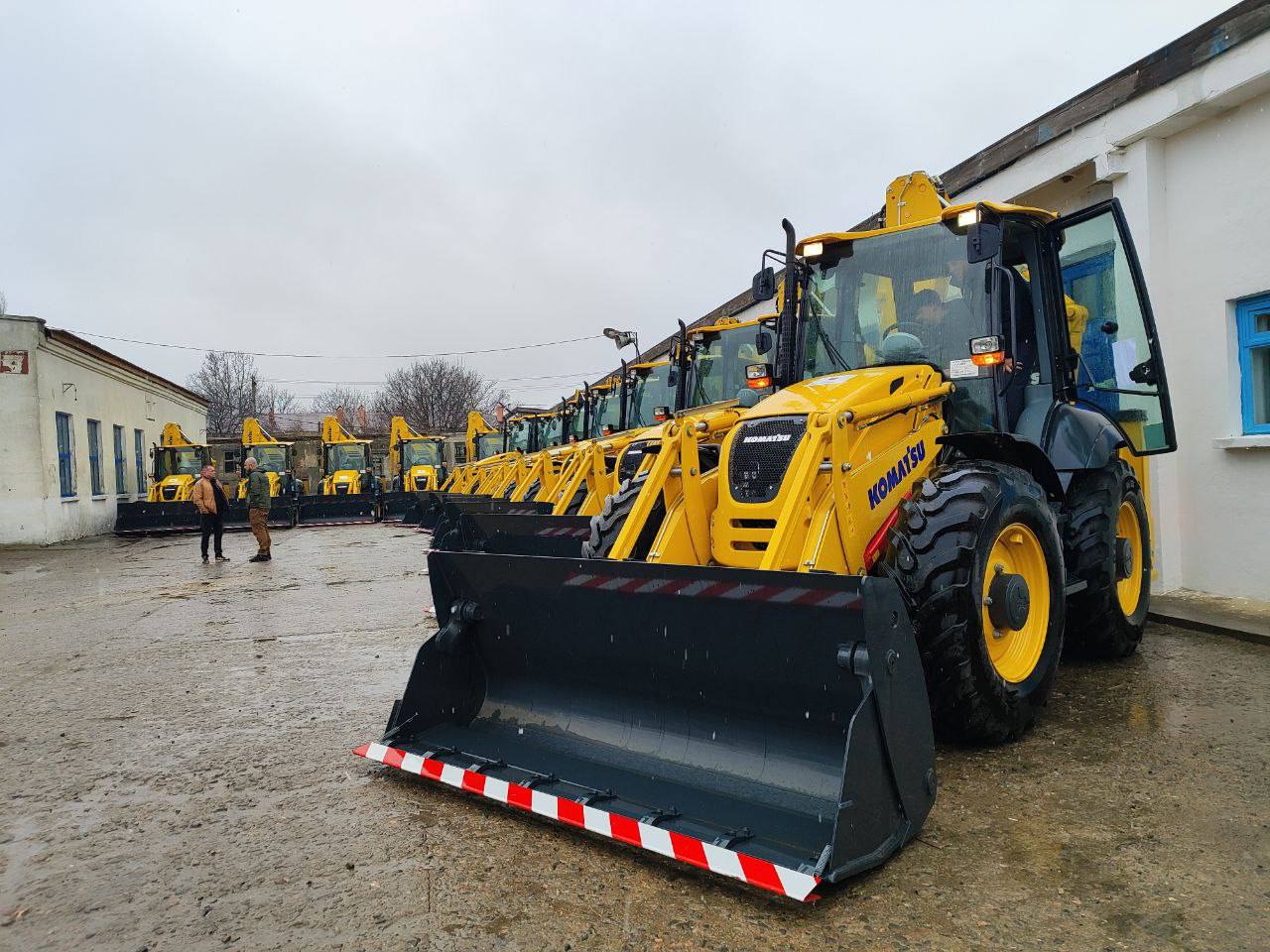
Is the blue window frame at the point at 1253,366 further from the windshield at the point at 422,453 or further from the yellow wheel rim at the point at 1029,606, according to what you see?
the windshield at the point at 422,453

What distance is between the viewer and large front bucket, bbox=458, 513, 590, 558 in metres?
6.98

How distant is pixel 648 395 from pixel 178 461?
1830cm

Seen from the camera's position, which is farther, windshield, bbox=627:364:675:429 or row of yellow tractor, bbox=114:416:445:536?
row of yellow tractor, bbox=114:416:445:536

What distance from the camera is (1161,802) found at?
342cm

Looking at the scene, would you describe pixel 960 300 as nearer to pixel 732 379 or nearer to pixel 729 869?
pixel 729 869

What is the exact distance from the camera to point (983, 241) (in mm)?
4480

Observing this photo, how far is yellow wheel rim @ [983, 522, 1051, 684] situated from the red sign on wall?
70.7ft

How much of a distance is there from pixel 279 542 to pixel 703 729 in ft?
56.4

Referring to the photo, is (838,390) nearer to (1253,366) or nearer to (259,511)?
(1253,366)

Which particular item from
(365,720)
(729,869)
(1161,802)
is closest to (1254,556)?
(1161,802)

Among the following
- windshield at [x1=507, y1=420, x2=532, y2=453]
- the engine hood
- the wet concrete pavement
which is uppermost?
windshield at [x1=507, y1=420, x2=532, y2=453]

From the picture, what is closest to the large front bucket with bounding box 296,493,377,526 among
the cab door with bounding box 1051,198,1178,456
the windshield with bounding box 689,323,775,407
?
the windshield with bounding box 689,323,775,407

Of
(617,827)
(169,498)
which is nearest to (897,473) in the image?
(617,827)

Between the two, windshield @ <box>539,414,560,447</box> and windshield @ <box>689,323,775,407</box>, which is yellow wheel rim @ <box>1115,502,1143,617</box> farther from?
windshield @ <box>539,414,560,447</box>
